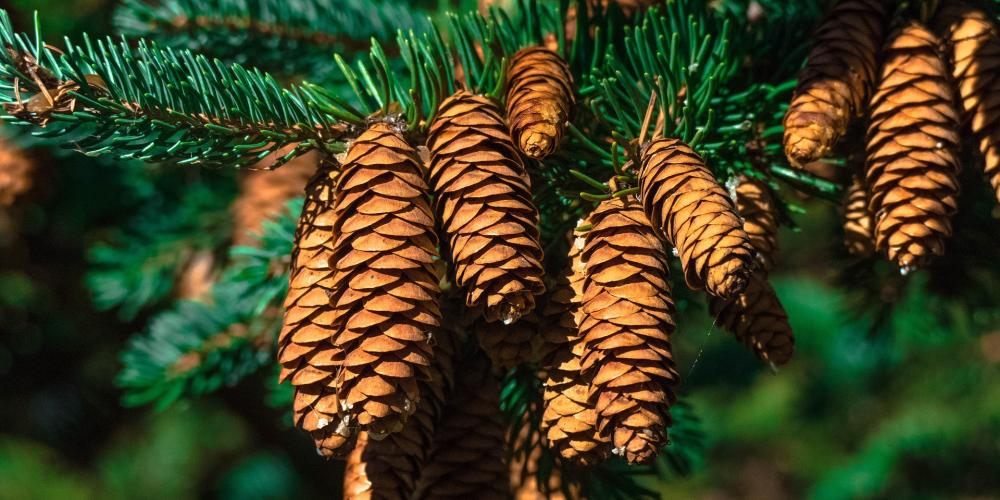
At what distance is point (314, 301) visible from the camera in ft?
2.02

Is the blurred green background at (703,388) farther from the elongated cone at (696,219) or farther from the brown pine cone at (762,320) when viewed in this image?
the elongated cone at (696,219)

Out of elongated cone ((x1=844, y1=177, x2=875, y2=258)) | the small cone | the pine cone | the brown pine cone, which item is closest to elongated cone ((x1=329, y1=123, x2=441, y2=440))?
the brown pine cone

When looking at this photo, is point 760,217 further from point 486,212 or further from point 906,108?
point 486,212

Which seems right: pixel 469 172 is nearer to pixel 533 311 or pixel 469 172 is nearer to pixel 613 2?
pixel 533 311

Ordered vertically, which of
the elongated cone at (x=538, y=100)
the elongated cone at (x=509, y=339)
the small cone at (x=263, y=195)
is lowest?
the elongated cone at (x=509, y=339)

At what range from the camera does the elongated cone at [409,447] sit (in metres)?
0.66

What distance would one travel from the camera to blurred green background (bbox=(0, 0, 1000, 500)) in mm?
1284

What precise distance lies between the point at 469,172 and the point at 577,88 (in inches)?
7.8

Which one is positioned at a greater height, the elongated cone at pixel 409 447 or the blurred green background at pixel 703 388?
the blurred green background at pixel 703 388

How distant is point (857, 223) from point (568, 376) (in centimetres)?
36

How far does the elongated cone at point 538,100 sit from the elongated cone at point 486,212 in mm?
18

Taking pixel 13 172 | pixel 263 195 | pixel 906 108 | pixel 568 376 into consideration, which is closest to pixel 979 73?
pixel 906 108

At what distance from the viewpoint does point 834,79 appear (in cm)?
68

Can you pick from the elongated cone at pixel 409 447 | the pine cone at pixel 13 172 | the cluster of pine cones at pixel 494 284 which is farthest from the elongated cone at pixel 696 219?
the pine cone at pixel 13 172
